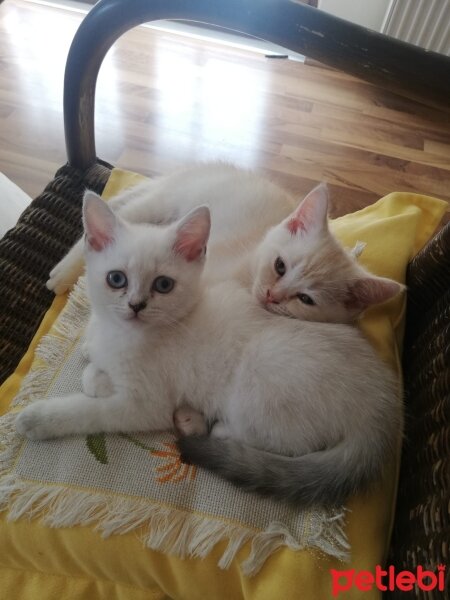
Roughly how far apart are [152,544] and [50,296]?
2.27ft

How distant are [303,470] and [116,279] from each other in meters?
0.50

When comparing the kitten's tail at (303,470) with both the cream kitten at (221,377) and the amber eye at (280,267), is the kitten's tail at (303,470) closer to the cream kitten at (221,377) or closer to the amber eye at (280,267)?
the cream kitten at (221,377)

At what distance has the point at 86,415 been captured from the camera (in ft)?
2.98

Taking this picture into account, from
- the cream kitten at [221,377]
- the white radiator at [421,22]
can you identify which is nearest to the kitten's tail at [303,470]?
the cream kitten at [221,377]

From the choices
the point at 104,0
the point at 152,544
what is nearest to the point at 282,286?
the point at 152,544

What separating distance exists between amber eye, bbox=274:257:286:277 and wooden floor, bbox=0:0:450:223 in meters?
1.24

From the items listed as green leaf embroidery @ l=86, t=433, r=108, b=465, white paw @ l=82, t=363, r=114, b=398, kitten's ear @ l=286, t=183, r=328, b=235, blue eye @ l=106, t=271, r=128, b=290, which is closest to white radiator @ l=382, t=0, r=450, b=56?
kitten's ear @ l=286, t=183, r=328, b=235

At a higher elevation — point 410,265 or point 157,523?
point 410,265

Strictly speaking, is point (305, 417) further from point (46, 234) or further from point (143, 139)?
point (143, 139)

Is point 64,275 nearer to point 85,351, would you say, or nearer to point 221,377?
point 85,351

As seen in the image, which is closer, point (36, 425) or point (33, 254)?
point (36, 425)

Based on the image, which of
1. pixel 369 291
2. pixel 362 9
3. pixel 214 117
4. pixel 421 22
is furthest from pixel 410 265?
pixel 362 9

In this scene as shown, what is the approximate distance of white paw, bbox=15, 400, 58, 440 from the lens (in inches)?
35.3

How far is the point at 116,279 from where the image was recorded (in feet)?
2.99
